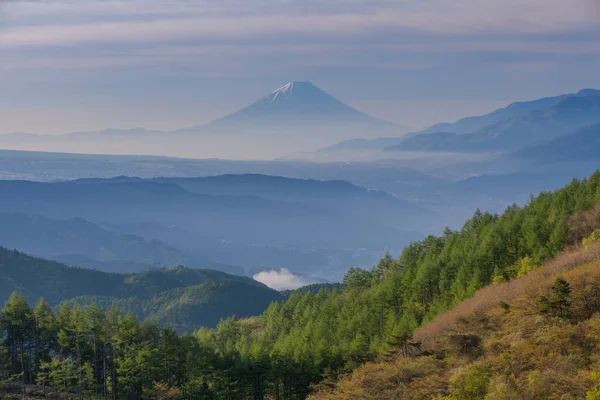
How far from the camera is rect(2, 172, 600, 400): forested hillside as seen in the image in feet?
166

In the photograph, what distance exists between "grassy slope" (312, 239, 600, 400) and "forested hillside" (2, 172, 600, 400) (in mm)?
267

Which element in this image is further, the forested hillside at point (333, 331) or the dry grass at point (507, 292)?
the dry grass at point (507, 292)

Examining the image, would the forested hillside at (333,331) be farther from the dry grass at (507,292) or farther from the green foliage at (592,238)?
the dry grass at (507,292)

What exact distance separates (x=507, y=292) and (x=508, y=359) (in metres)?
21.5

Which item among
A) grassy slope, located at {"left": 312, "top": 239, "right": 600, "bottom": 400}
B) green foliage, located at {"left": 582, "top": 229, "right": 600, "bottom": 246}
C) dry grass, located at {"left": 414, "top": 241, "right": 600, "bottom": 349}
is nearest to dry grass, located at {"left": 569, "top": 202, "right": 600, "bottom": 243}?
green foliage, located at {"left": 582, "top": 229, "right": 600, "bottom": 246}

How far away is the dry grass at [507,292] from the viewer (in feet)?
168

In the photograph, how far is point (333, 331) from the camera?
283 feet

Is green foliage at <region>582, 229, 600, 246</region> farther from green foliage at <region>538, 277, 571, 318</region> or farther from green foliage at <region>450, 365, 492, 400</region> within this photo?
green foliage at <region>450, 365, 492, 400</region>

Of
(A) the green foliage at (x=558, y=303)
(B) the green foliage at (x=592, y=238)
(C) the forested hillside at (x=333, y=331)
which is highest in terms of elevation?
(B) the green foliage at (x=592, y=238)

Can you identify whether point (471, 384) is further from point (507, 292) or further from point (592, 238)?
point (592, 238)

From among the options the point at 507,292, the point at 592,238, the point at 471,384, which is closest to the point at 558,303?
the point at 471,384

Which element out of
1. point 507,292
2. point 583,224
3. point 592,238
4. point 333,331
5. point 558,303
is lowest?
point 333,331

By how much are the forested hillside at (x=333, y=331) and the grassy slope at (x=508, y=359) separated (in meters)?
0.27

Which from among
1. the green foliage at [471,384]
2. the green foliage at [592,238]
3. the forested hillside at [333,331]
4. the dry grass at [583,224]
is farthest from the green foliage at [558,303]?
the dry grass at [583,224]
